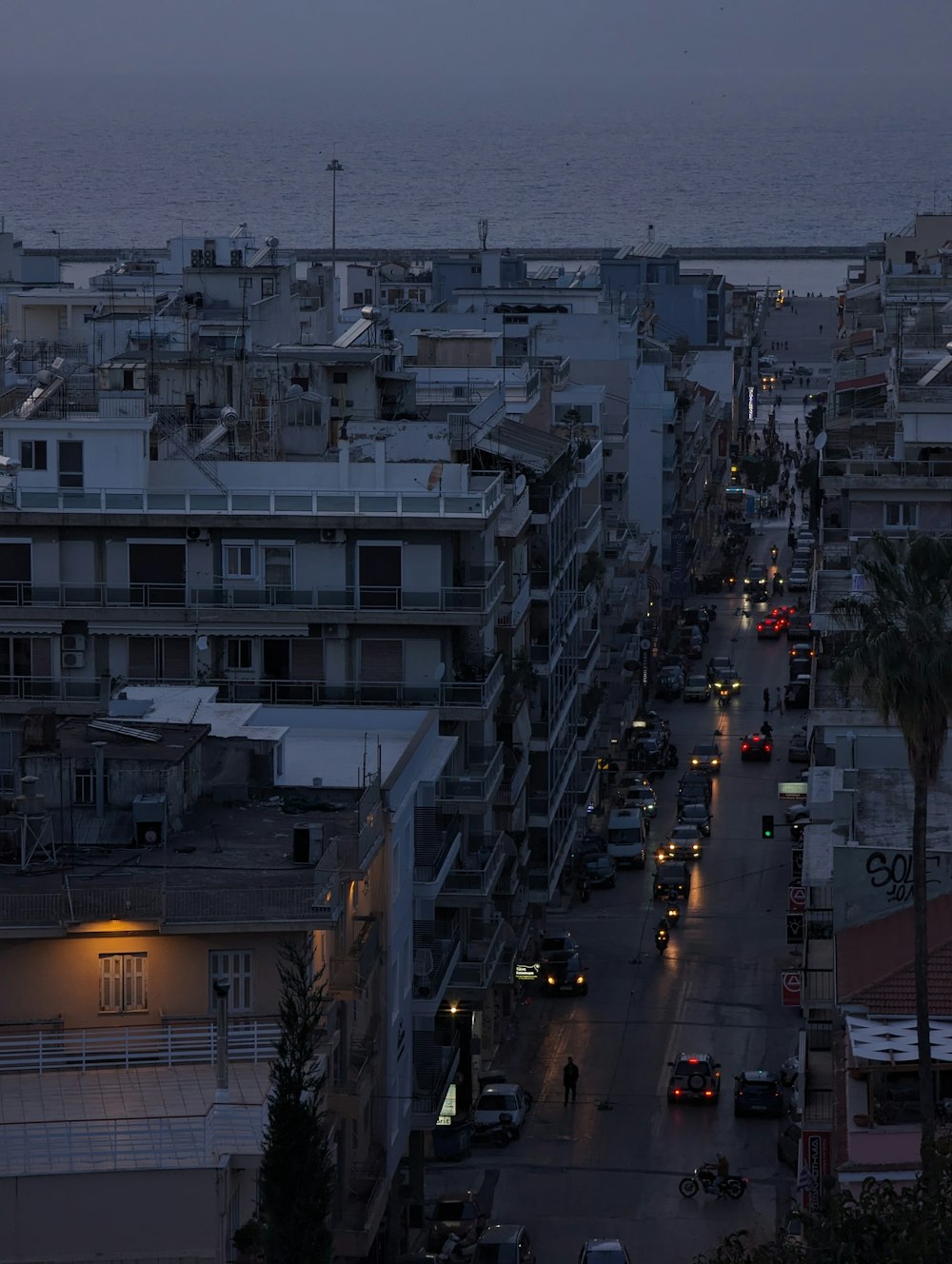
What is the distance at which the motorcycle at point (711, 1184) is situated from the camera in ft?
141

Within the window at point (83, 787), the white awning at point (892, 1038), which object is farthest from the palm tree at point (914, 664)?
the window at point (83, 787)

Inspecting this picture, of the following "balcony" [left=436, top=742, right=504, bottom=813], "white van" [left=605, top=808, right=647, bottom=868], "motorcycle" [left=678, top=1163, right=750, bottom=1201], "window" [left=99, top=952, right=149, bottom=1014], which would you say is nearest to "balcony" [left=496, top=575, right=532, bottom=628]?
"balcony" [left=436, top=742, right=504, bottom=813]

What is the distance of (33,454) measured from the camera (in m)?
48.2

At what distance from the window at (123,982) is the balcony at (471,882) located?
45.6 feet

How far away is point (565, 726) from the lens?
59938 millimetres

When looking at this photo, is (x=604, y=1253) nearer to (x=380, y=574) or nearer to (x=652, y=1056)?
(x=652, y=1056)

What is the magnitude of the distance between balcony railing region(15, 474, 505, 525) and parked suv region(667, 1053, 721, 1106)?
397 inches

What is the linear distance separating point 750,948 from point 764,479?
77274 mm

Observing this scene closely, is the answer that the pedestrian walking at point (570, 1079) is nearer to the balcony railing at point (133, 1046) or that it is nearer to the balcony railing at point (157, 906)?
the balcony railing at point (157, 906)

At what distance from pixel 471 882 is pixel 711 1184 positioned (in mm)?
6585

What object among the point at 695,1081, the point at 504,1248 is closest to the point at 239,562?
the point at 695,1081

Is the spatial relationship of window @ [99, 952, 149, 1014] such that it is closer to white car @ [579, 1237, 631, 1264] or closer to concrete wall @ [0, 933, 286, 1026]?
concrete wall @ [0, 933, 286, 1026]

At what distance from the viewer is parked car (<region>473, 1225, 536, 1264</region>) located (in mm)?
39219

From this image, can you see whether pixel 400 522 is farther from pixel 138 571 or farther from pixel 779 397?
pixel 779 397
